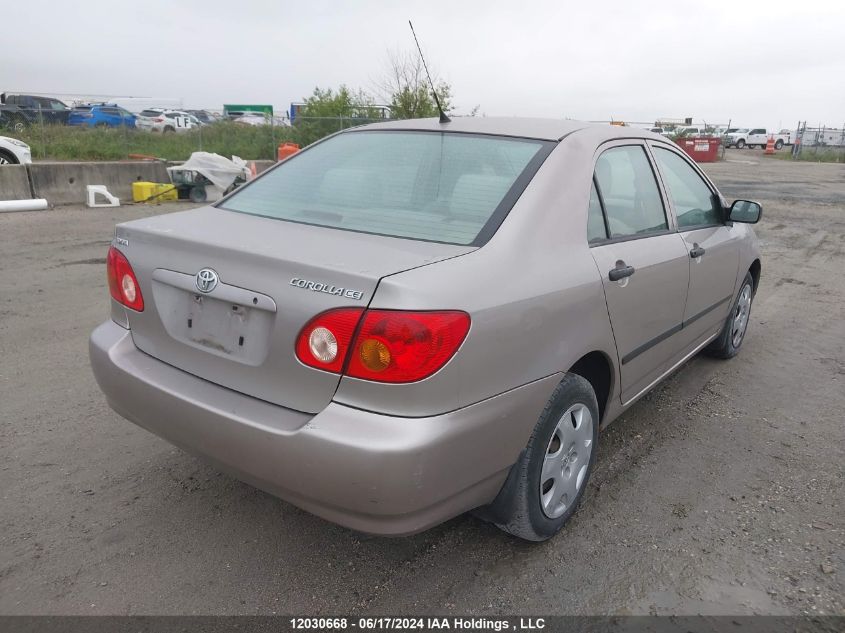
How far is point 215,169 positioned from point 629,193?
1125cm

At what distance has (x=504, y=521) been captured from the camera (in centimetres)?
252

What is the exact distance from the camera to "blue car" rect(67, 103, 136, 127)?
73.3 ft

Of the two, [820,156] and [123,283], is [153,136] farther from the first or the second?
[820,156]

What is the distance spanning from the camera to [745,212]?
4199 mm

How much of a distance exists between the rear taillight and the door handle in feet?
3.23

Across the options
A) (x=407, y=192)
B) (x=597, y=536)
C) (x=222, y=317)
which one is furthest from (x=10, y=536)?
(x=597, y=536)

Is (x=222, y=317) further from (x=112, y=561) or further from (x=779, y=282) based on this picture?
(x=779, y=282)

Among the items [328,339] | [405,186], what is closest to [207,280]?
[328,339]

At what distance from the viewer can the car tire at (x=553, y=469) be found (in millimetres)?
2449

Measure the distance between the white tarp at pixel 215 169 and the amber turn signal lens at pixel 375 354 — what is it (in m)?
11.9

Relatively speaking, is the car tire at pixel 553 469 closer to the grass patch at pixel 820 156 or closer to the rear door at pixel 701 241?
the rear door at pixel 701 241

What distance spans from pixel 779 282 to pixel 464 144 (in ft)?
20.2

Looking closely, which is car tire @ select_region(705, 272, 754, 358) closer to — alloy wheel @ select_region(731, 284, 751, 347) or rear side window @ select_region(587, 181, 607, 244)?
alloy wheel @ select_region(731, 284, 751, 347)

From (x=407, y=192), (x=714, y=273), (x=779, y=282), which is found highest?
(x=407, y=192)
